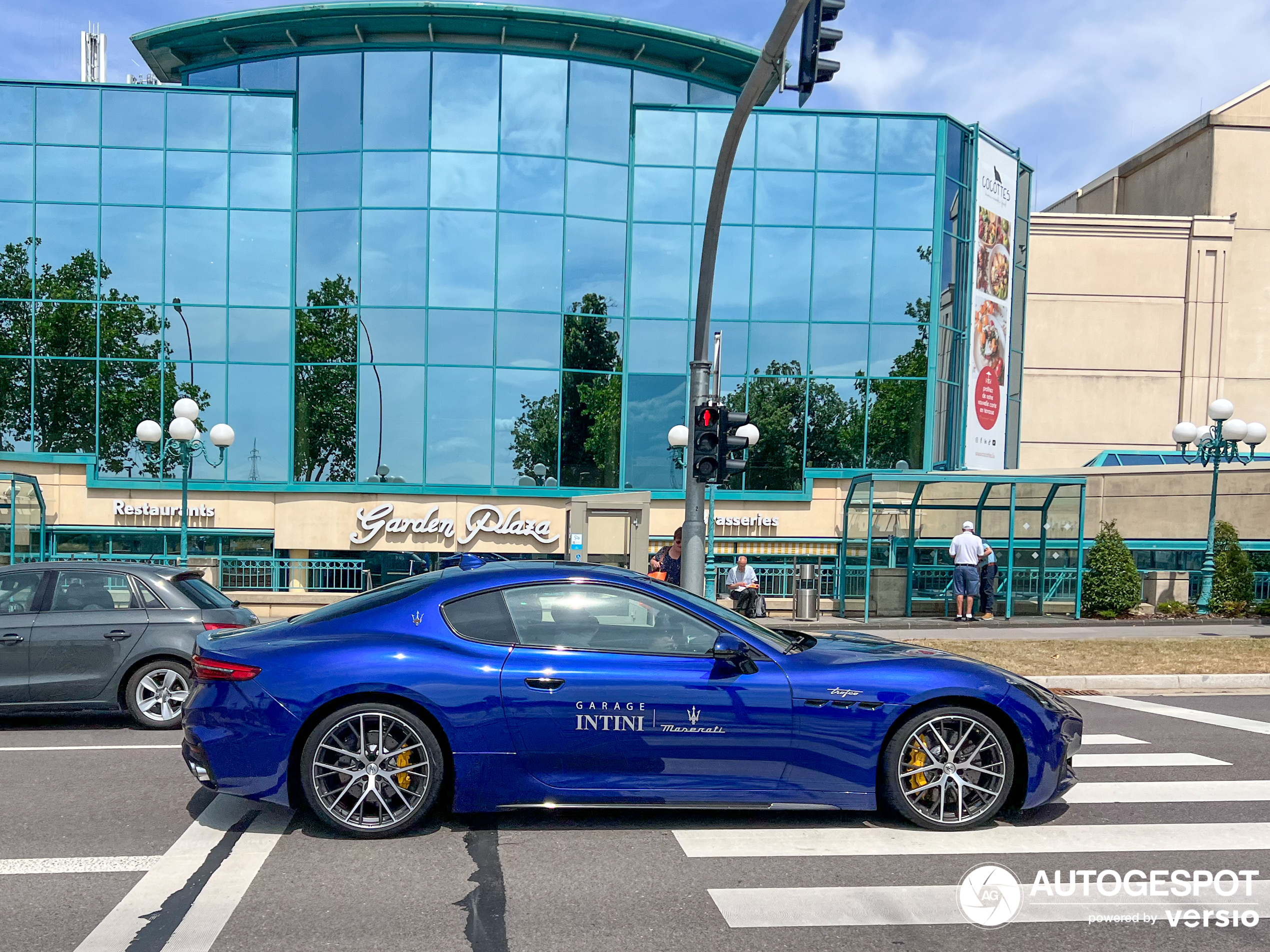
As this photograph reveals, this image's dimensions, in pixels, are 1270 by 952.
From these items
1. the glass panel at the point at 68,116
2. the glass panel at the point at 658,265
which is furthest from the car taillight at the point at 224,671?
the glass panel at the point at 68,116

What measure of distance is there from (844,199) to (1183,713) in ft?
63.2

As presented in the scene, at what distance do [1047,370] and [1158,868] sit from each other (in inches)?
1307

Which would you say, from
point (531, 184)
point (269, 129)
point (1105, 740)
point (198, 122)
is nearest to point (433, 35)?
point (531, 184)

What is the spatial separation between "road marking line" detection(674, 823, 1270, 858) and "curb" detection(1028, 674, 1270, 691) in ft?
20.7

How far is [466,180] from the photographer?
1003 inches

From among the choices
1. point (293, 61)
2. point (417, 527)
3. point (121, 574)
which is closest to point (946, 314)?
point (417, 527)

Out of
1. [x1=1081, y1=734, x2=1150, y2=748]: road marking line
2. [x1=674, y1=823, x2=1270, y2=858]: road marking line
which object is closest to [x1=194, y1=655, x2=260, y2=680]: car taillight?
[x1=674, y1=823, x2=1270, y2=858]: road marking line

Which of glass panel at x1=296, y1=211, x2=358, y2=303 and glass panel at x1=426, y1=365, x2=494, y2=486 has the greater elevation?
glass panel at x1=296, y1=211, x2=358, y2=303

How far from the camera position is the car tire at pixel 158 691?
8336 millimetres

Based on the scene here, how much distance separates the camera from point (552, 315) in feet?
85.0

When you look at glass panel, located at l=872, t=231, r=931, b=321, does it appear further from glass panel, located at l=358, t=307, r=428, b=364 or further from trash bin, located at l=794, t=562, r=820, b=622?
glass panel, located at l=358, t=307, r=428, b=364

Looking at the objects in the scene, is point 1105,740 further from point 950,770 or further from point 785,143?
point 785,143

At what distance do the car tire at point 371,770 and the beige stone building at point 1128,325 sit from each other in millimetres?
33233

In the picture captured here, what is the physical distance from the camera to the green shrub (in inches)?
767
